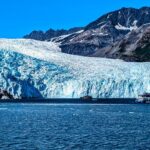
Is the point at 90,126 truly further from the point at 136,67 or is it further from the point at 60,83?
the point at 136,67

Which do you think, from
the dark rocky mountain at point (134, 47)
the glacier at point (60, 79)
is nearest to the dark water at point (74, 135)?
the glacier at point (60, 79)

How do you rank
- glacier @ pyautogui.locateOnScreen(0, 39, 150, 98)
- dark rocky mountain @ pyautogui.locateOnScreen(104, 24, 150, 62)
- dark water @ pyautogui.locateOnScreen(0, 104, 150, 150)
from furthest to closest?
dark rocky mountain @ pyautogui.locateOnScreen(104, 24, 150, 62) < glacier @ pyautogui.locateOnScreen(0, 39, 150, 98) < dark water @ pyautogui.locateOnScreen(0, 104, 150, 150)

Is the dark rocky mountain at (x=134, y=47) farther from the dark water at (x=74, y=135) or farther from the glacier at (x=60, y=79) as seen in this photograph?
the dark water at (x=74, y=135)

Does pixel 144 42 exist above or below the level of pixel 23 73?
above

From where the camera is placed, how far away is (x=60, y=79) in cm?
8625

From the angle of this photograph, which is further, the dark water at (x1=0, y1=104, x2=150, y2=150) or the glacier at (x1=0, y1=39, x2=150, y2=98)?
the glacier at (x1=0, y1=39, x2=150, y2=98)

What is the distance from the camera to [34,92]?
88.5 m

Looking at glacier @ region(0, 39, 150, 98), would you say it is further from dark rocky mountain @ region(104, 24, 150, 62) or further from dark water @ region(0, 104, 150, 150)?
dark rocky mountain @ region(104, 24, 150, 62)

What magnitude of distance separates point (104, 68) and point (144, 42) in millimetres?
92970

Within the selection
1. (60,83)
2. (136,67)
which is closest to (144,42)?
(136,67)

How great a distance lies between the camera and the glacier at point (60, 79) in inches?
3388

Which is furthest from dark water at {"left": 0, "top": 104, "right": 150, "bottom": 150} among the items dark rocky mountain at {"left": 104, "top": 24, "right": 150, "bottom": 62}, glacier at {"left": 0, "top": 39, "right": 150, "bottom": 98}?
dark rocky mountain at {"left": 104, "top": 24, "right": 150, "bottom": 62}

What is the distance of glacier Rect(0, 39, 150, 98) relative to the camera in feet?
282

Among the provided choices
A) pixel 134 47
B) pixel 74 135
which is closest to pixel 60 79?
pixel 74 135
